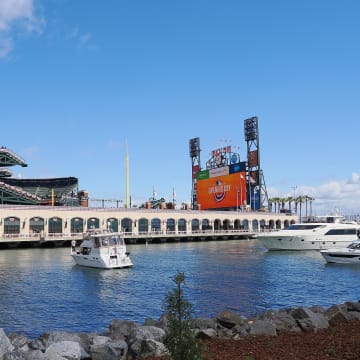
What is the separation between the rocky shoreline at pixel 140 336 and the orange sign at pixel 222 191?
119 metres

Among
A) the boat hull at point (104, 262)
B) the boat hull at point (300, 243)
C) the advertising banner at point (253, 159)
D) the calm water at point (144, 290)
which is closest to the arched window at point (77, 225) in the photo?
the calm water at point (144, 290)

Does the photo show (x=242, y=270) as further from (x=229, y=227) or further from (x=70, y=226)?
(x=229, y=227)

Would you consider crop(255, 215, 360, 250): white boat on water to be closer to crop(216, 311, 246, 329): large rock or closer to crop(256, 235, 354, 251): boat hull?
crop(256, 235, 354, 251): boat hull

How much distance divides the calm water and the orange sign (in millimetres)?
89237

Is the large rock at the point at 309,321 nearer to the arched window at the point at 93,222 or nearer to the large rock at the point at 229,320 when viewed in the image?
the large rock at the point at 229,320

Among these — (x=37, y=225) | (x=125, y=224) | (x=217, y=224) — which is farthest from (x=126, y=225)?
(x=217, y=224)

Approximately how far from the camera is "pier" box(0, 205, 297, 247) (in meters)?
81.7

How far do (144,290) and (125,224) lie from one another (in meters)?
70.1

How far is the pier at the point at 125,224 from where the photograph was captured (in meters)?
81.7

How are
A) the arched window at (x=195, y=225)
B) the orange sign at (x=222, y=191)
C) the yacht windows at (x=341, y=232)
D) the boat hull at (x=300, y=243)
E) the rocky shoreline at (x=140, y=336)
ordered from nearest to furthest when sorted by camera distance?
the rocky shoreline at (x=140, y=336)
the yacht windows at (x=341, y=232)
the boat hull at (x=300, y=243)
the arched window at (x=195, y=225)
the orange sign at (x=222, y=191)

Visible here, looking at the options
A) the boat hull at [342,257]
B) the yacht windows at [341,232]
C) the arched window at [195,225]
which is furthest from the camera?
the arched window at [195,225]

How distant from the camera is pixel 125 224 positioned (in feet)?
334

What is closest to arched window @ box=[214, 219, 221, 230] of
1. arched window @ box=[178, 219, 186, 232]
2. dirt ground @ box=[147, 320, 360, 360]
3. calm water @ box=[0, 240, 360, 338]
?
arched window @ box=[178, 219, 186, 232]

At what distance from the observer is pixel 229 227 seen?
123125 millimetres
